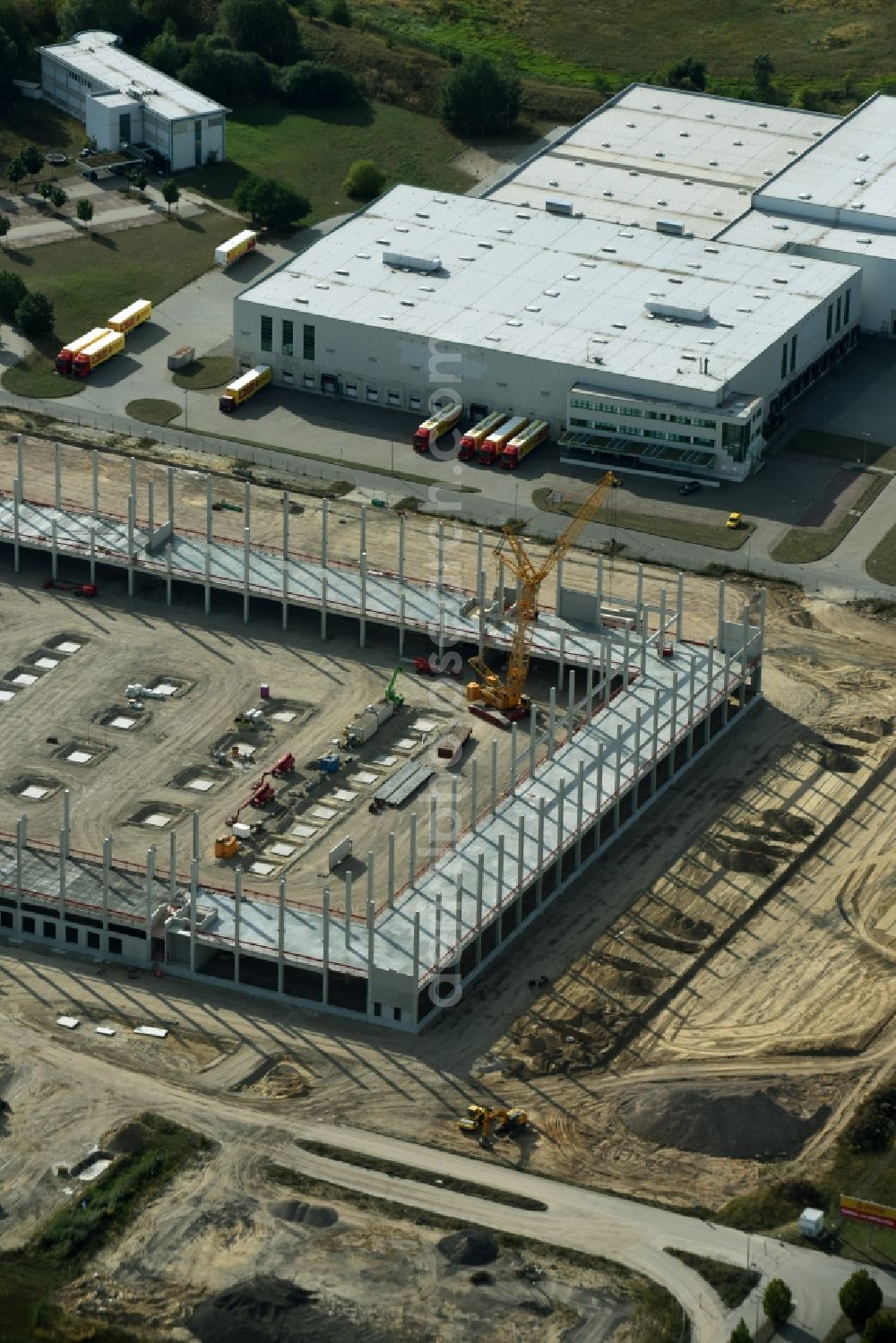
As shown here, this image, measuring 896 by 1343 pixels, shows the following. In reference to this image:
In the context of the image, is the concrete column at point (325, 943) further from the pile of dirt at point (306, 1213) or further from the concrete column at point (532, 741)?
the concrete column at point (532, 741)

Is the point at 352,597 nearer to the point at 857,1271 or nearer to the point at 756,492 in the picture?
the point at 756,492

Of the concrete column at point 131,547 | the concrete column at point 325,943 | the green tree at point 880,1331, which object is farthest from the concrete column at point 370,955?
the concrete column at point 131,547

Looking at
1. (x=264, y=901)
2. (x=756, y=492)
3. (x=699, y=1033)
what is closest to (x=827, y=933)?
(x=699, y=1033)

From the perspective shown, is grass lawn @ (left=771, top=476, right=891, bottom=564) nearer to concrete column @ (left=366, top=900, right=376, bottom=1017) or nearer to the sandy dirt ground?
the sandy dirt ground

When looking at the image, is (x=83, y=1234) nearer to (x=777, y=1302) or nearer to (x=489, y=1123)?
(x=489, y=1123)

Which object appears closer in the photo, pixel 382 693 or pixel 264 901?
pixel 264 901

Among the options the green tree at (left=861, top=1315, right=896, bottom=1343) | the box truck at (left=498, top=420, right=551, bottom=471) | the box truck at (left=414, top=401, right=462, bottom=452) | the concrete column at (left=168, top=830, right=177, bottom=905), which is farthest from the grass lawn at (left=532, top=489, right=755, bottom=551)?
the green tree at (left=861, top=1315, right=896, bottom=1343)
